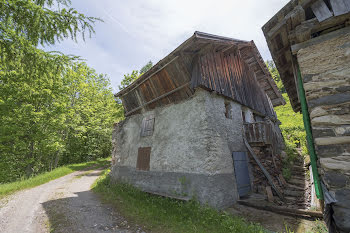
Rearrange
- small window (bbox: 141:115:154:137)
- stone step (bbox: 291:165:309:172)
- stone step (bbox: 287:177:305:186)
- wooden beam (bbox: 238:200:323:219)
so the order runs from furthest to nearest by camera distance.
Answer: small window (bbox: 141:115:154:137) → stone step (bbox: 291:165:309:172) → stone step (bbox: 287:177:305:186) → wooden beam (bbox: 238:200:323:219)

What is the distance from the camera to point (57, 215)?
6289 mm

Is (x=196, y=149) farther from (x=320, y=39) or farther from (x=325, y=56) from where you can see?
(x=320, y=39)

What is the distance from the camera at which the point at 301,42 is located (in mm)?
3664

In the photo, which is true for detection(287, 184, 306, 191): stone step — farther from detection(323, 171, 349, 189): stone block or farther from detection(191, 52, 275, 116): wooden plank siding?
detection(323, 171, 349, 189): stone block

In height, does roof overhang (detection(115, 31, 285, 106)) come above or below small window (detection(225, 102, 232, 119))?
above

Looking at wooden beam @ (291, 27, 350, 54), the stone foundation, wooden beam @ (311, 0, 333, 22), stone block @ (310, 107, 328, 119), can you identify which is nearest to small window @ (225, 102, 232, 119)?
the stone foundation

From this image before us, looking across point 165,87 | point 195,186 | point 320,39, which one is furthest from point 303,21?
point 165,87

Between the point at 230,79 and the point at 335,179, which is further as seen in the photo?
the point at 230,79

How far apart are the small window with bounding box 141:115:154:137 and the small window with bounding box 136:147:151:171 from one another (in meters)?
0.89

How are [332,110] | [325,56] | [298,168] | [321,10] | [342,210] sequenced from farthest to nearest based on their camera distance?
[298,168]
[321,10]
[325,56]
[332,110]
[342,210]

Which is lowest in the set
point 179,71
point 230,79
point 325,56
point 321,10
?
point 325,56

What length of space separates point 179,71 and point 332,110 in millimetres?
6083

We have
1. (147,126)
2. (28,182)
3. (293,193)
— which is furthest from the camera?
(28,182)

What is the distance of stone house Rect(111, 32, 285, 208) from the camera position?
693 cm
